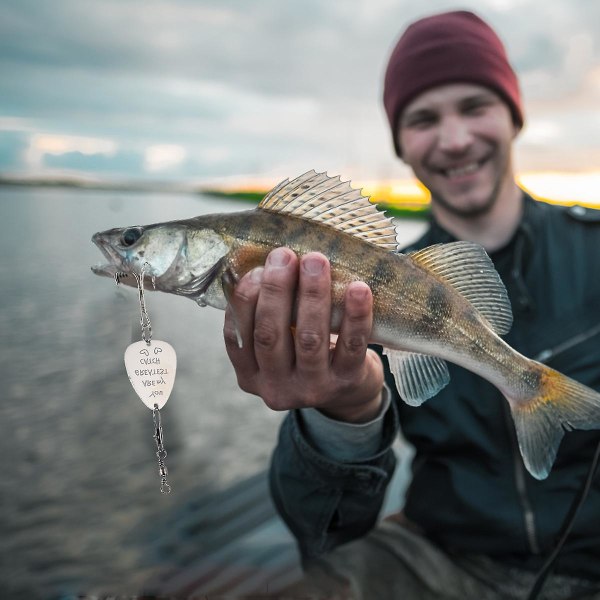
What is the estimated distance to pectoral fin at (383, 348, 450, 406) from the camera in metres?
2.33

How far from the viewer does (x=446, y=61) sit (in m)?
4.18

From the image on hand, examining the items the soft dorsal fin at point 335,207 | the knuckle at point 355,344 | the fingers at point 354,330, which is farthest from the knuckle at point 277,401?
the soft dorsal fin at point 335,207

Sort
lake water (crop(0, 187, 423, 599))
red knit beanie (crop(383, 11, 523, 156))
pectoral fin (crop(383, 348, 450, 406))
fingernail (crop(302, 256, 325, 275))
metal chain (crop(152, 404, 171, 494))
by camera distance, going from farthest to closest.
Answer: lake water (crop(0, 187, 423, 599))
red knit beanie (crop(383, 11, 523, 156))
pectoral fin (crop(383, 348, 450, 406))
fingernail (crop(302, 256, 325, 275))
metal chain (crop(152, 404, 171, 494))

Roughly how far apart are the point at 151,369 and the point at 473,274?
1.31 meters

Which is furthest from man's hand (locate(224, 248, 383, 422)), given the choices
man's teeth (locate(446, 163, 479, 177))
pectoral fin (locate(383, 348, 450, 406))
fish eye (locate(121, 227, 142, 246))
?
man's teeth (locate(446, 163, 479, 177))

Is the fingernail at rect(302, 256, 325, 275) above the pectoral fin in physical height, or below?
A: above

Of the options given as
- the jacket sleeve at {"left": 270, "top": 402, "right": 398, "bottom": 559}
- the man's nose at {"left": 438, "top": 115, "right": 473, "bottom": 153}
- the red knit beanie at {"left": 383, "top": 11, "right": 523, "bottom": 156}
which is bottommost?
the jacket sleeve at {"left": 270, "top": 402, "right": 398, "bottom": 559}

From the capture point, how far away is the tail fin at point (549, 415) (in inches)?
87.8

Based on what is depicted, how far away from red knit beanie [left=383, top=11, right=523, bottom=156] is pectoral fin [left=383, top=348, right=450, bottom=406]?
2.54 metres

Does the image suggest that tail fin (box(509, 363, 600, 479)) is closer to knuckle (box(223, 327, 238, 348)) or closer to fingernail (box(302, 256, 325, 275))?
fingernail (box(302, 256, 325, 275))

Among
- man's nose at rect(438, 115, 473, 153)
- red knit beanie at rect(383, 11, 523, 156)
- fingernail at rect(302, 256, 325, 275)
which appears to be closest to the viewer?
fingernail at rect(302, 256, 325, 275)

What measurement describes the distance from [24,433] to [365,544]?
5932 mm

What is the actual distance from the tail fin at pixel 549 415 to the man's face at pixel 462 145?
2.04 meters

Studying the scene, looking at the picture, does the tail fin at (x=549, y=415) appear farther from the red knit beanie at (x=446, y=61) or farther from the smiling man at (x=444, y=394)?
the red knit beanie at (x=446, y=61)
